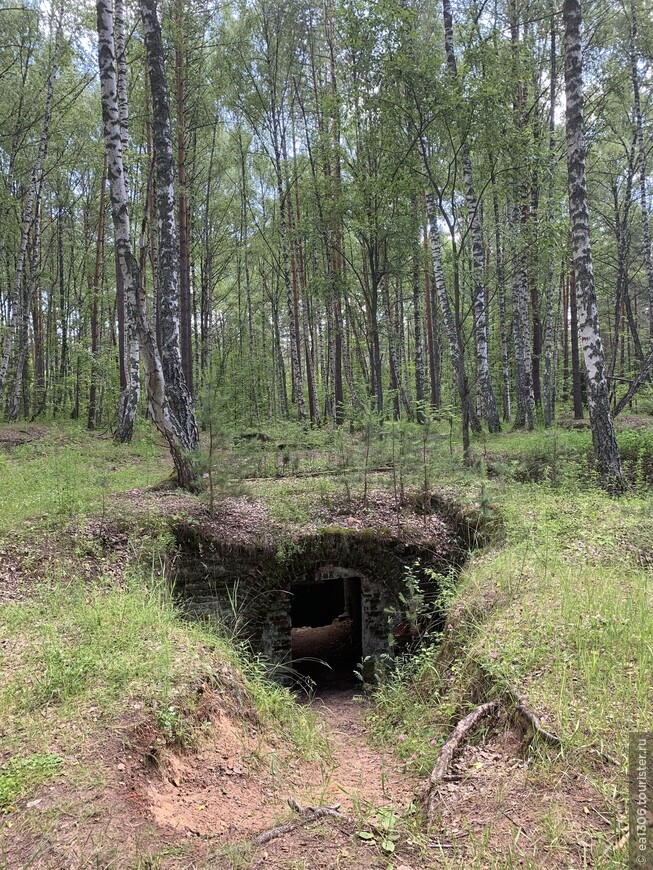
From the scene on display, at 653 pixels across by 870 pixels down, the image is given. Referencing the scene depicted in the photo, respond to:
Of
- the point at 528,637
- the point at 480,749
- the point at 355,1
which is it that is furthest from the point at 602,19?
the point at 480,749

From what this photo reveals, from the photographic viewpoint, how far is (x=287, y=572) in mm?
7223

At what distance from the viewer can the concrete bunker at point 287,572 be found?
6.87 m

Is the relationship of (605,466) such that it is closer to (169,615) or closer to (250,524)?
(250,524)

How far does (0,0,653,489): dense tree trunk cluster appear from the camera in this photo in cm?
861

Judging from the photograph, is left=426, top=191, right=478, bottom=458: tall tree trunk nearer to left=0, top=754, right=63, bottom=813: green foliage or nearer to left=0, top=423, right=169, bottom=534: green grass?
left=0, top=423, right=169, bottom=534: green grass

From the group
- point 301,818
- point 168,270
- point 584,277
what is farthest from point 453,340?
point 301,818

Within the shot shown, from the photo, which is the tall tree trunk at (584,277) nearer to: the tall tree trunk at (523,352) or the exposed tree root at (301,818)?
the tall tree trunk at (523,352)

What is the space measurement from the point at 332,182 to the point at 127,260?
8.00 metres

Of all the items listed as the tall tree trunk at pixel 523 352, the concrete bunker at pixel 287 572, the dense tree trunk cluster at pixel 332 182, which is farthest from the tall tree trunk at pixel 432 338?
the concrete bunker at pixel 287 572

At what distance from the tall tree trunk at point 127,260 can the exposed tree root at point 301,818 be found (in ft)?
16.3

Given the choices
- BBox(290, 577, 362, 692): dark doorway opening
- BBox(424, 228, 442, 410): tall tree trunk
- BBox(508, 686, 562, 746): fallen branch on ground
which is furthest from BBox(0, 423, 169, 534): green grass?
BBox(424, 228, 442, 410): tall tree trunk

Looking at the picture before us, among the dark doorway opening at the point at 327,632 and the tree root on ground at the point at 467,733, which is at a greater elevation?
the tree root on ground at the point at 467,733

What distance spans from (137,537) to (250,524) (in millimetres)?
1562

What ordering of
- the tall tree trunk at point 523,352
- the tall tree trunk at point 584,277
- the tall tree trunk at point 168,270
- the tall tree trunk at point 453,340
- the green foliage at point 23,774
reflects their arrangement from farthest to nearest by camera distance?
the tall tree trunk at point 523,352 < the tall tree trunk at point 453,340 < the tall tree trunk at point 168,270 < the tall tree trunk at point 584,277 < the green foliage at point 23,774
